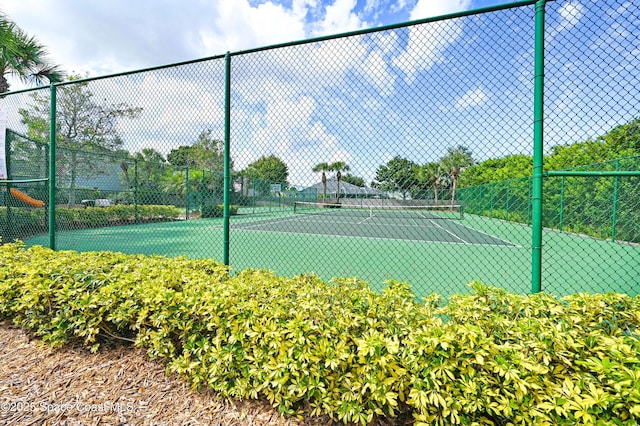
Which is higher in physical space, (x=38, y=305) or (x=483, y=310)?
(x=483, y=310)

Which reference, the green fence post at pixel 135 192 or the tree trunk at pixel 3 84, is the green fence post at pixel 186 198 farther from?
the tree trunk at pixel 3 84

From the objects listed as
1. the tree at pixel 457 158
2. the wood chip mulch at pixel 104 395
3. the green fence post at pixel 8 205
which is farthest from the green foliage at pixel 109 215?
the tree at pixel 457 158

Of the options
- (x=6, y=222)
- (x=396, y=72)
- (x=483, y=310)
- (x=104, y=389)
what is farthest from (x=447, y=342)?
(x=6, y=222)

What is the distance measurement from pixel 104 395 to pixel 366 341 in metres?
1.69

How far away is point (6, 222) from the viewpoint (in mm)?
5539

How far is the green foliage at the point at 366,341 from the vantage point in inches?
50.9

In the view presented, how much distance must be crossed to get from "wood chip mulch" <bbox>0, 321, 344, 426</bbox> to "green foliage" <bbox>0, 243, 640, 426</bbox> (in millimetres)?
94

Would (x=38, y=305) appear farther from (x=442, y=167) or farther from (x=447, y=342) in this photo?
(x=442, y=167)

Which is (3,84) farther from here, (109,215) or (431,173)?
(431,173)

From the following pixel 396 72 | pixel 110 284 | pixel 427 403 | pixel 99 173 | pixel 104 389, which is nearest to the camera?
pixel 427 403

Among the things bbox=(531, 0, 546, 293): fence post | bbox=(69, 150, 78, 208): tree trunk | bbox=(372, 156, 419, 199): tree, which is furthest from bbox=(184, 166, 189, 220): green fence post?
bbox=(531, 0, 546, 293): fence post

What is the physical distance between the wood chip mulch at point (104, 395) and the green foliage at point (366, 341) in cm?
9

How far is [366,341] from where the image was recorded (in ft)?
4.93

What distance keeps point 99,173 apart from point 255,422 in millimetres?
9899
